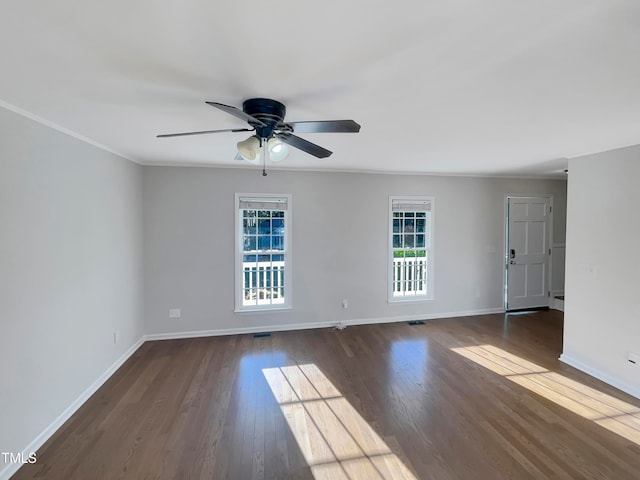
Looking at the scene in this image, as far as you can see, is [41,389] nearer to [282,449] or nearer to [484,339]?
[282,449]

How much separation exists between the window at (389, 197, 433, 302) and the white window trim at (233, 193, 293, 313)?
164 centimetres

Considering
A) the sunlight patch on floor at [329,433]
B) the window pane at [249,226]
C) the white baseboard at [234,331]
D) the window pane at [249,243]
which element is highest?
the window pane at [249,226]

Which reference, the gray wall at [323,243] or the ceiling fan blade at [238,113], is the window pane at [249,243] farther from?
the ceiling fan blade at [238,113]

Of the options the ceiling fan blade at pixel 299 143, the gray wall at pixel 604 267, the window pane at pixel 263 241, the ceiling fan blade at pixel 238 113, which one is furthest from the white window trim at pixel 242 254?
the gray wall at pixel 604 267

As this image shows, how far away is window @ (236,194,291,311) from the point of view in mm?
4227

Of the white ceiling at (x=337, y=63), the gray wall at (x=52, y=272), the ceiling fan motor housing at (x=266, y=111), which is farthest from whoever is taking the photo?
the gray wall at (x=52, y=272)

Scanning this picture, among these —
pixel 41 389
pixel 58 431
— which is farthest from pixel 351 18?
pixel 58 431

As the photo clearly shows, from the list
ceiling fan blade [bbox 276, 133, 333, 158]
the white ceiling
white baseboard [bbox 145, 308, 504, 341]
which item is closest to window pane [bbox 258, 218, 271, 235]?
white baseboard [bbox 145, 308, 504, 341]

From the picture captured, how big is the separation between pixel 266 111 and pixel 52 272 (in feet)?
6.75

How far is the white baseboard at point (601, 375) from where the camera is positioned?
279 centimetres

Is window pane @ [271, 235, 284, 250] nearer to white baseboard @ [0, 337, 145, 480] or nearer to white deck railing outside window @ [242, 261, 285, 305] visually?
white deck railing outside window @ [242, 261, 285, 305]

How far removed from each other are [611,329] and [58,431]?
197 inches

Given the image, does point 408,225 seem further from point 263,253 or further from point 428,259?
point 263,253

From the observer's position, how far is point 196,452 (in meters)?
2.06
